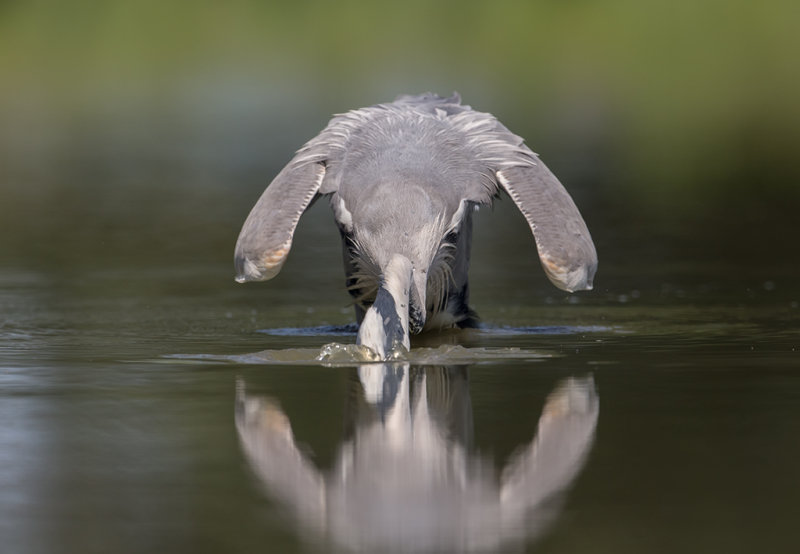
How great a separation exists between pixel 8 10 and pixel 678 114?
28.7m

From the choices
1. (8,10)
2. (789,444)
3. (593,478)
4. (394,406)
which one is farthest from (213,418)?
(8,10)

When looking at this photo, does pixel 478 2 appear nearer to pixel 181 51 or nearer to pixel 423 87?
pixel 181 51

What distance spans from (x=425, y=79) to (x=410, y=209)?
27185 mm

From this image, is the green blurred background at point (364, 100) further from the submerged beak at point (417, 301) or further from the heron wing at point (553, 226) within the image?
the submerged beak at point (417, 301)

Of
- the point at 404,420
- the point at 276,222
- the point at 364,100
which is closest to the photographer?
the point at 404,420

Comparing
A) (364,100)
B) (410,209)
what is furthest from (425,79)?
(410,209)

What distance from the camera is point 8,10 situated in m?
54.5

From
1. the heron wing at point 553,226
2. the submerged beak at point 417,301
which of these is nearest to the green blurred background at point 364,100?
the heron wing at point 553,226

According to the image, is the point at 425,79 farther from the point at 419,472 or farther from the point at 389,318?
the point at 419,472

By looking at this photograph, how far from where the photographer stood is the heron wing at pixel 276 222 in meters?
9.91

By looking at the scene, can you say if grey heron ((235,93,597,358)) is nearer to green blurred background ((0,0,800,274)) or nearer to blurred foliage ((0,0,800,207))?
green blurred background ((0,0,800,274))

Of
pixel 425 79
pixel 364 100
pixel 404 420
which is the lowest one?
pixel 404 420

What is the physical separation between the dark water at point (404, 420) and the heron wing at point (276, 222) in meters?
0.50

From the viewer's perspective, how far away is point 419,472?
245 inches
